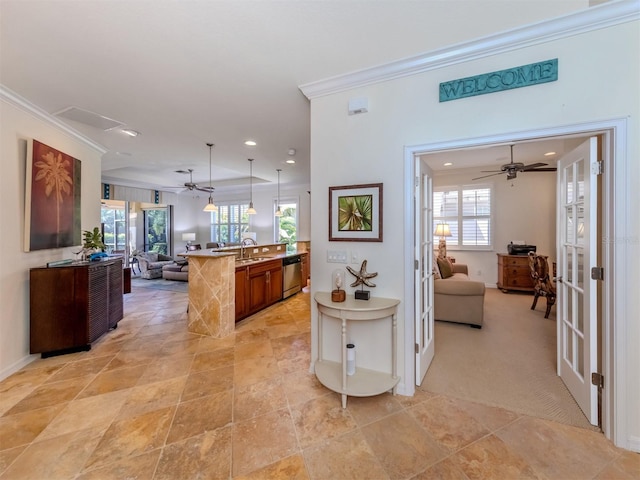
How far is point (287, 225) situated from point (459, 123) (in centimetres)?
708

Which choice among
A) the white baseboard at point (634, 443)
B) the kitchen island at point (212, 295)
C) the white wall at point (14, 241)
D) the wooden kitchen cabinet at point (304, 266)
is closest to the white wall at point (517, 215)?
the wooden kitchen cabinet at point (304, 266)

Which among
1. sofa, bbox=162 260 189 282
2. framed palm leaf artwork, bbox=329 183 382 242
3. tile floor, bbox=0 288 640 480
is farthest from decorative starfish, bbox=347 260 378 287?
sofa, bbox=162 260 189 282

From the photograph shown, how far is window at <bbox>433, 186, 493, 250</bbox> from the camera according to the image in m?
6.18

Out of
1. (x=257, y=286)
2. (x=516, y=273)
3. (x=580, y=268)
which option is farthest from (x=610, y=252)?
(x=516, y=273)

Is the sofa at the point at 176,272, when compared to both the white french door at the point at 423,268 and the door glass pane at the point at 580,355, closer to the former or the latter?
the white french door at the point at 423,268

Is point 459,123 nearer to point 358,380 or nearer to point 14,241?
point 358,380

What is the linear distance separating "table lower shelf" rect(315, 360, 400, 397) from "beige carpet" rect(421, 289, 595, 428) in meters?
0.45

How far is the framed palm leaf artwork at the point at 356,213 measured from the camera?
2238mm

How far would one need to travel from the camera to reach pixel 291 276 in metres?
5.34

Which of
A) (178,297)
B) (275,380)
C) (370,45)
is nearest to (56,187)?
(178,297)

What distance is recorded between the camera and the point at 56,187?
10.2 feet

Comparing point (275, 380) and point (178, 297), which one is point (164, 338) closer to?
point (275, 380)

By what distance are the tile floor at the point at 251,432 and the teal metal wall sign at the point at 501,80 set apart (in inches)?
94.6

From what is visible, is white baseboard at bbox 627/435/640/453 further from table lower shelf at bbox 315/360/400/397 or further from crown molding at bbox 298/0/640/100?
crown molding at bbox 298/0/640/100
